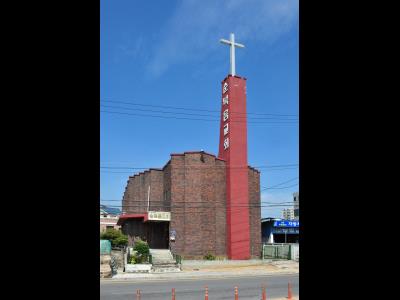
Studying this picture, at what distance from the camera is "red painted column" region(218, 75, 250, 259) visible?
43094 millimetres

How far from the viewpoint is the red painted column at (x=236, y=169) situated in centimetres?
4309

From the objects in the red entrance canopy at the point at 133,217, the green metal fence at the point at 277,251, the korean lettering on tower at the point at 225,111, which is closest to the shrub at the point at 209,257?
the green metal fence at the point at 277,251

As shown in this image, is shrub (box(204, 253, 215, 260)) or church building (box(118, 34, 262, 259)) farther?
church building (box(118, 34, 262, 259))

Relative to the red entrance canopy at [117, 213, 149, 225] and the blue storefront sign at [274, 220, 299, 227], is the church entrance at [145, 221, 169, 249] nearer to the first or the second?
the red entrance canopy at [117, 213, 149, 225]

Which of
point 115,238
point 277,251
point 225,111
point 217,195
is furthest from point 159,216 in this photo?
point 277,251

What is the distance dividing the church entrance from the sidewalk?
836cm

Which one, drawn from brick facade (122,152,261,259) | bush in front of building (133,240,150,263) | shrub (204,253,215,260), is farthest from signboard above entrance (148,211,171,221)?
shrub (204,253,215,260)
